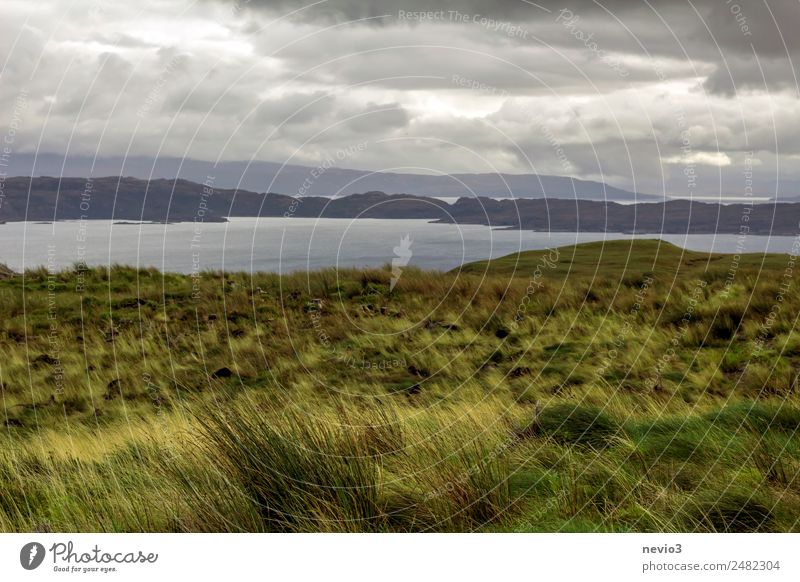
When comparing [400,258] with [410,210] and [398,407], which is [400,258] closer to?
[398,407]

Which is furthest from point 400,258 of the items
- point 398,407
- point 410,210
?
point 410,210

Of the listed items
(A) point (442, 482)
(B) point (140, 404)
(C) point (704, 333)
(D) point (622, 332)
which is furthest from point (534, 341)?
(A) point (442, 482)

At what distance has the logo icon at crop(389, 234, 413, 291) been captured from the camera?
1825 centimetres

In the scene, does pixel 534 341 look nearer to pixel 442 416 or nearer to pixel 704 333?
pixel 704 333

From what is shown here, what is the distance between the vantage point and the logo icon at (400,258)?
18.2m

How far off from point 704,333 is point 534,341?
147 inches
